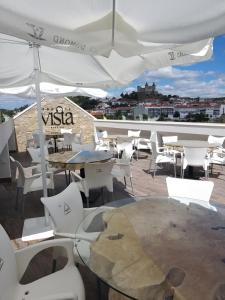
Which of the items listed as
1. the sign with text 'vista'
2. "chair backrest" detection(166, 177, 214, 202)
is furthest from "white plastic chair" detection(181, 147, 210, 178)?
the sign with text 'vista'

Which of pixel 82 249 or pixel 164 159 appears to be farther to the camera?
pixel 164 159

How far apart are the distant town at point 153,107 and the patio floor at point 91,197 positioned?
2364 mm

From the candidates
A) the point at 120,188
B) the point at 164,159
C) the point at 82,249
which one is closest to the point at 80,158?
the point at 120,188

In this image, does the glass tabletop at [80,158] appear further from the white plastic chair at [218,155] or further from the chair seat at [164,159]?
the white plastic chair at [218,155]

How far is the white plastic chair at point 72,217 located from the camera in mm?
1962

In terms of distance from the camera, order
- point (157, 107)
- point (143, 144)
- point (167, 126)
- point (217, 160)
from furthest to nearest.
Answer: point (157, 107), point (167, 126), point (143, 144), point (217, 160)

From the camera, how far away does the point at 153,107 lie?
1071cm

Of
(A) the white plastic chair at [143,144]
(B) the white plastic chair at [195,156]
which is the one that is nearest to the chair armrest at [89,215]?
(B) the white plastic chair at [195,156]

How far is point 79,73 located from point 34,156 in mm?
2053

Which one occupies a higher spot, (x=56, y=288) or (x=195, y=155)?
(x=195, y=155)

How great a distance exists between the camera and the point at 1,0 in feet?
4.91

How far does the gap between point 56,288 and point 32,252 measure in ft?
1.03

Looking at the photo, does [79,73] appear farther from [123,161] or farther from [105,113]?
[105,113]

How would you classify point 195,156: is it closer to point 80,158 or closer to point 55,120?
point 80,158
